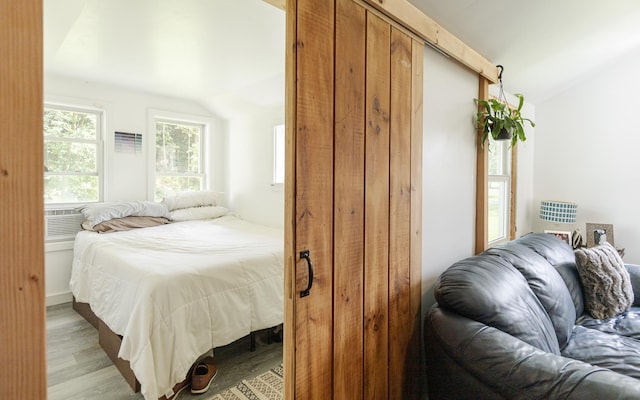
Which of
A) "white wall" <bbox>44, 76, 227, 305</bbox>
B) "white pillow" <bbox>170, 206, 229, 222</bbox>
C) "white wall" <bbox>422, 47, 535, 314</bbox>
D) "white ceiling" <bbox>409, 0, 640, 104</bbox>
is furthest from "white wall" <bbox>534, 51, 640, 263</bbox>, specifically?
"white wall" <bbox>44, 76, 227, 305</bbox>

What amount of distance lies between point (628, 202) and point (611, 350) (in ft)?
8.51

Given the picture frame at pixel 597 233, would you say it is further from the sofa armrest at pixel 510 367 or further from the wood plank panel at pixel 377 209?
the wood plank panel at pixel 377 209

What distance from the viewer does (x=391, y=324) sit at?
5.37 ft

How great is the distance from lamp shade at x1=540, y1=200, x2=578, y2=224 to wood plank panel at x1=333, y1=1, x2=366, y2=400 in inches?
128

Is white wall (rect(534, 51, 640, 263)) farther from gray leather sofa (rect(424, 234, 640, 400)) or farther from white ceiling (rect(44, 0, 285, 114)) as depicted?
white ceiling (rect(44, 0, 285, 114))

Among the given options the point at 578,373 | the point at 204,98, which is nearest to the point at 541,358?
the point at 578,373

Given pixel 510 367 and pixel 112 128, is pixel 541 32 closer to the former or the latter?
pixel 510 367

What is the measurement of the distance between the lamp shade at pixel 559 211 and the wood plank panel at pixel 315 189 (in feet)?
11.3

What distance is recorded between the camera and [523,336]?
1.45 m

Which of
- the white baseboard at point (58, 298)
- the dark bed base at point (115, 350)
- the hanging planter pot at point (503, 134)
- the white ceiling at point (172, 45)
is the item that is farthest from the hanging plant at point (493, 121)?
the white baseboard at point (58, 298)

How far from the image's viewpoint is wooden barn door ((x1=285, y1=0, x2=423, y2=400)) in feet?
3.95

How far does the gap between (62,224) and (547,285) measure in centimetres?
442

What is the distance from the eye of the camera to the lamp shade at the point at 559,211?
3.59 m

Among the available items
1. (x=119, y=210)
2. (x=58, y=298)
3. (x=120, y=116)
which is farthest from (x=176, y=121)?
(x=58, y=298)
